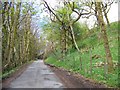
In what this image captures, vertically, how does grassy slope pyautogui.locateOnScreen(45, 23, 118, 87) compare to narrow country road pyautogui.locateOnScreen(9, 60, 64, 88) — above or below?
above

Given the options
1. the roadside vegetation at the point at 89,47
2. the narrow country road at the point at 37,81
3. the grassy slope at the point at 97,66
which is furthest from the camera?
the roadside vegetation at the point at 89,47

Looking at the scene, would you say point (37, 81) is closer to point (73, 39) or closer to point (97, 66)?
point (97, 66)

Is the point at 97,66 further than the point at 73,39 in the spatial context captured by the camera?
No

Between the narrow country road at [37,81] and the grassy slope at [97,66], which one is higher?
the grassy slope at [97,66]

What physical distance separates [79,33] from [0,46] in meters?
25.4

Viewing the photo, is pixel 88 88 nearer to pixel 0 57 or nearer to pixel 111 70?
pixel 111 70

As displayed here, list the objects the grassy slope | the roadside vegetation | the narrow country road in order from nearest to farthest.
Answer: the narrow country road
the grassy slope
the roadside vegetation

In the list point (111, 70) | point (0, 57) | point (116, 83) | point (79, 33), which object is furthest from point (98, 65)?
point (79, 33)

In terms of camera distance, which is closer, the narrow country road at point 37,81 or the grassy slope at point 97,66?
the narrow country road at point 37,81

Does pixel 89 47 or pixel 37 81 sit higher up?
pixel 89 47

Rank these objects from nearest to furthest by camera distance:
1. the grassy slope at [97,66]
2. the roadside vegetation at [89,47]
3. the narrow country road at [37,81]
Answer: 1. the narrow country road at [37,81]
2. the grassy slope at [97,66]
3. the roadside vegetation at [89,47]

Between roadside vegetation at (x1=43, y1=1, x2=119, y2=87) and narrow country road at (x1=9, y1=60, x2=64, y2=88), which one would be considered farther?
roadside vegetation at (x1=43, y1=1, x2=119, y2=87)

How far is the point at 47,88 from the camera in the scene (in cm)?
1334

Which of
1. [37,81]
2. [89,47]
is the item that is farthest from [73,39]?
[37,81]
